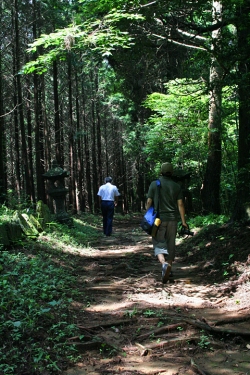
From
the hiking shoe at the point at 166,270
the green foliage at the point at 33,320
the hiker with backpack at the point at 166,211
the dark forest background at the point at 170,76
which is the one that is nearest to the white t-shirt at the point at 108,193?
the dark forest background at the point at 170,76

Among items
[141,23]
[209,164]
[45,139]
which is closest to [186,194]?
[209,164]

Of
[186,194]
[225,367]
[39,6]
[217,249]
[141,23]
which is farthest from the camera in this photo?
[39,6]

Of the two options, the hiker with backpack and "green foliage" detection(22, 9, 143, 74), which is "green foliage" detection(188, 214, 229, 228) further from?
"green foliage" detection(22, 9, 143, 74)

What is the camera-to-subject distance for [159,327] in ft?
14.1

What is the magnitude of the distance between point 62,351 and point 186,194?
12167 millimetres

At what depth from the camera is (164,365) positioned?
347 cm

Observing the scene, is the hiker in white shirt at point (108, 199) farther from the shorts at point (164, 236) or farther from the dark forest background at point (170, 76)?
the shorts at point (164, 236)

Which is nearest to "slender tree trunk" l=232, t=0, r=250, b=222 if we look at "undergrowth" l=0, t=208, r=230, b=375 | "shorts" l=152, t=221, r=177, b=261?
"shorts" l=152, t=221, r=177, b=261

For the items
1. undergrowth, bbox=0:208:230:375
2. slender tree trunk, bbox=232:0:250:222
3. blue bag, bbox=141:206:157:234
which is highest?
slender tree trunk, bbox=232:0:250:222

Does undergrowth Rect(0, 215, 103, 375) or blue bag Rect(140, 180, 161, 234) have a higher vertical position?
blue bag Rect(140, 180, 161, 234)

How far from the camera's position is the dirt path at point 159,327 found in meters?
3.51

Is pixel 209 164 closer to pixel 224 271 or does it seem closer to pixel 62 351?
pixel 224 271

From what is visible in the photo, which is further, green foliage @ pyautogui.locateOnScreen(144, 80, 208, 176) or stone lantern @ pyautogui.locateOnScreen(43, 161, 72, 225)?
green foliage @ pyautogui.locateOnScreen(144, 80, 208, 176)

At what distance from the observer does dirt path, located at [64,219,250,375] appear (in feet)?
11.5
